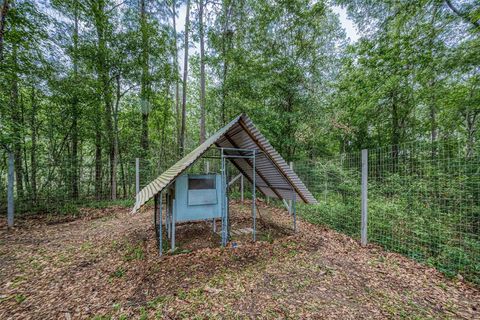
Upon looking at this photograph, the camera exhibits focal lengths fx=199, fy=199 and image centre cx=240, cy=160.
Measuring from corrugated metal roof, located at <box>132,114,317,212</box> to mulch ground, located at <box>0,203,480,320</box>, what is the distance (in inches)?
47.6

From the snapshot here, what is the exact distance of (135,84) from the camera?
32.6 ft

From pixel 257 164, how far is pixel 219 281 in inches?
114

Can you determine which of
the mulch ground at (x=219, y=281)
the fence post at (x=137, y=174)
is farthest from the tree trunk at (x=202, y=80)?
the mulch ground at (x=219, y=281)

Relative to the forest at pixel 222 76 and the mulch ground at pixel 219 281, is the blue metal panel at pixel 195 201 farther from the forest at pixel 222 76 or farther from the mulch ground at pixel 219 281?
the forest at pixel 222 76

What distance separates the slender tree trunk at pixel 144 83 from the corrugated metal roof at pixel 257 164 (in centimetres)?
663

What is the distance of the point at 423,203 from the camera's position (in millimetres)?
3861

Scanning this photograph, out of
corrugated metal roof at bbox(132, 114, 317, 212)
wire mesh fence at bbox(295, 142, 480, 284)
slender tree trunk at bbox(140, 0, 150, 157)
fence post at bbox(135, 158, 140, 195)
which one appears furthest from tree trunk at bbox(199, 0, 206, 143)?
wire mesh fence at bbox(295, 142, 480, 284)

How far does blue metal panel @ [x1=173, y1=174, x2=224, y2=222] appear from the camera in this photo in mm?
4332

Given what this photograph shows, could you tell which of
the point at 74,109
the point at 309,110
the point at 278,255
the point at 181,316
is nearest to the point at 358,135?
the point at 309,110

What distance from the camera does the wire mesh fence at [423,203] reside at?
3.28 metres

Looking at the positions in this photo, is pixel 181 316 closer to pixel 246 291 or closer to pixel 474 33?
pixel 246 291

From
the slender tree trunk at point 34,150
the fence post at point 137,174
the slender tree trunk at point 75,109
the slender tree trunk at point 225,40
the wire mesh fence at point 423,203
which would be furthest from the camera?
the slender tree trunk at point 225,40

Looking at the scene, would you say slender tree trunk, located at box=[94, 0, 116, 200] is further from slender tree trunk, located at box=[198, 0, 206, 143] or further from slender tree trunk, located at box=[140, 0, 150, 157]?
slender tree trunk, located at box=[198, 0, 206, 143]

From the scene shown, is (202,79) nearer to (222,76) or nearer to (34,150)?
(222,76)
